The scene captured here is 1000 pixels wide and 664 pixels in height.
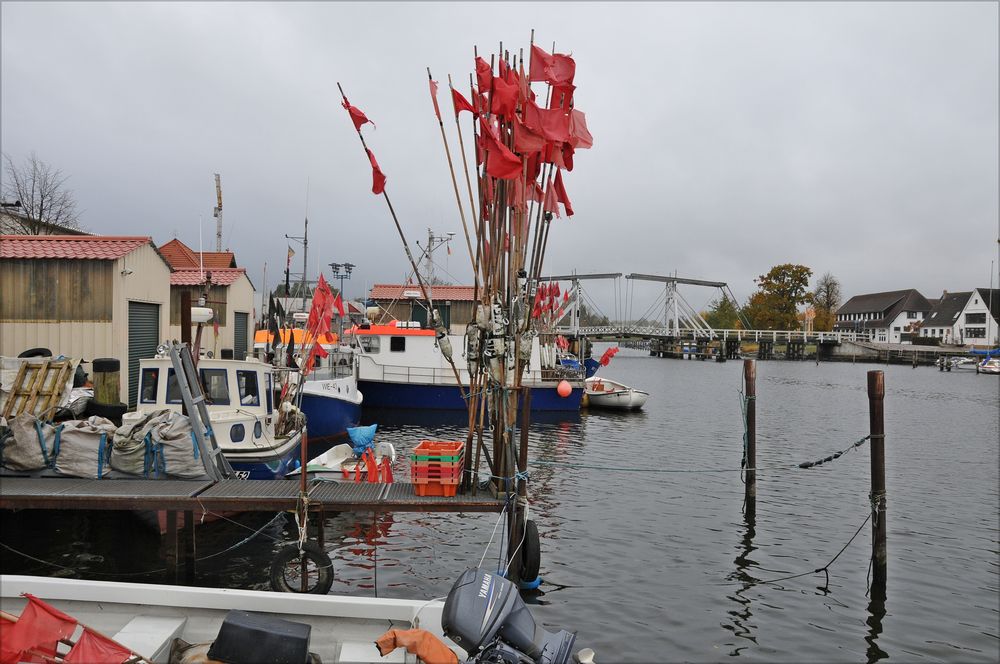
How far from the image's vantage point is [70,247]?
1694 cm

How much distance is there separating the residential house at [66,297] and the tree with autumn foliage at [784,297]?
105262mm

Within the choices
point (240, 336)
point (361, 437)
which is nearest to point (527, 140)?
point (361, 437)

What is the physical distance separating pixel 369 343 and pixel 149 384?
1822 centimetres

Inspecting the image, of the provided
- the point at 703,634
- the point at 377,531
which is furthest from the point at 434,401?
the point at 703,634

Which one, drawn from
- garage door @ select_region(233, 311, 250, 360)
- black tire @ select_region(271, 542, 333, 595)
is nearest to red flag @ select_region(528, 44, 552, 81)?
black tire @ select_region(271, 542, 333, 595)

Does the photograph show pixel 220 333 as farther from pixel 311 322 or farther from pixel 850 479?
pixel 850 479

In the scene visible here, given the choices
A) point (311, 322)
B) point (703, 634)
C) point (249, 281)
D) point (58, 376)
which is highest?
point (249, 281)

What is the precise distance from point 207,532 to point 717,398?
118 feet

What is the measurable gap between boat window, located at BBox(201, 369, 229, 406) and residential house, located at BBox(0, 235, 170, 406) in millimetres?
5386

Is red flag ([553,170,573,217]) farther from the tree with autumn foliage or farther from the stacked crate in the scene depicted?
the tree with autumn foliage

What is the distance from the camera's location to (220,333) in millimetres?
28266

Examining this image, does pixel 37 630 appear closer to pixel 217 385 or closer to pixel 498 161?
pixel 498 161

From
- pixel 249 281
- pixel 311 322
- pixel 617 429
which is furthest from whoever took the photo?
pixel 249 281

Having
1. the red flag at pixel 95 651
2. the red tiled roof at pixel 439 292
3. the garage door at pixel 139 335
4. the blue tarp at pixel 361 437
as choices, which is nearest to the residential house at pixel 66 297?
the garage door at pixel 139 335
